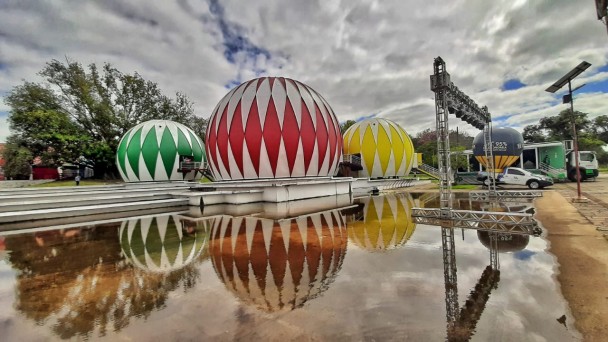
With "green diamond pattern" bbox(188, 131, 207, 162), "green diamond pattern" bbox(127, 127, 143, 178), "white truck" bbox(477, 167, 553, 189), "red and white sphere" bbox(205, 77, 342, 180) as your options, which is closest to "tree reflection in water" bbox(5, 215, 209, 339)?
"red and white sphere" bbox(205, 77, 342, 180)

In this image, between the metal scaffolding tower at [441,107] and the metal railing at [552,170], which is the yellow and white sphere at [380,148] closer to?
the metal railing at [552,170]

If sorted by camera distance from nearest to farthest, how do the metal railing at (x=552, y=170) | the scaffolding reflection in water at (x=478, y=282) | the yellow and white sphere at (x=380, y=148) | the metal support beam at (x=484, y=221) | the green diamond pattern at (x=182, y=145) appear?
the scaffolding reflection in water at (x=478, y=282) → the metal support beam at (x=484, y=221) → the green diamond pattern at (x=182, y=145) → the metal railing at (x=552, y=170) → the yellow and white sphere at (x=380, y=148)

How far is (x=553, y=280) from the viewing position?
3.89 meters

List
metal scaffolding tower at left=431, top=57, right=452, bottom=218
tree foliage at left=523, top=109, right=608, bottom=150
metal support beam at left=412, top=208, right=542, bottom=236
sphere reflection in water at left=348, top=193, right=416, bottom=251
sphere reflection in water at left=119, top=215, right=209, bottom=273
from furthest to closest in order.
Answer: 1. tree foliage at left=523, top=109, right=608, bottom=150
2. metal scaffolding tower at left=431, top=57, right=452, bottom=218
3. metal support beam at left=412, top=208, right=542, bottom=236
4. sphere reflection in water at left=348, top=193, right=416, bottom=251
5. sphere reflection in water at left=119, top=215, right=209, bottom=273

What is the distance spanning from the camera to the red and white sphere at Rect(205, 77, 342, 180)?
581 inches

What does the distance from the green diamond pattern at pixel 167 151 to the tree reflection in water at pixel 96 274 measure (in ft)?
44.0

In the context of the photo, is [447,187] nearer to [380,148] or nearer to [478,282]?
[478,282]

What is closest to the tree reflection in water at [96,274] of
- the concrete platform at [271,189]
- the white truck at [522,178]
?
the concrete platform at [271,189]

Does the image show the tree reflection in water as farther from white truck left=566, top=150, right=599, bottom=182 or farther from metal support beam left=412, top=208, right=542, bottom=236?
white truck left=566, top=150, right=599, bottom=182

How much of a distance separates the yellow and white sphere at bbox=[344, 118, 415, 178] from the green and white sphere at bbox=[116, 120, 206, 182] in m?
16.2

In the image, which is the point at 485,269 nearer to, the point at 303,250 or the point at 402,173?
the point at 303,250

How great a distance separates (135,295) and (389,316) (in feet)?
11.4

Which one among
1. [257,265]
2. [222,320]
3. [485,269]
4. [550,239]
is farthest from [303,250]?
[550,239]

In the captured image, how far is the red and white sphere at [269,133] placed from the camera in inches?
581
